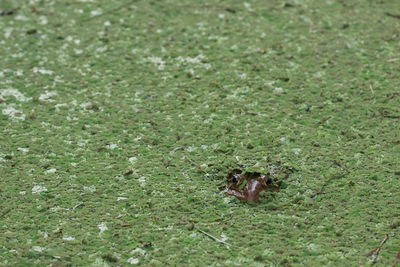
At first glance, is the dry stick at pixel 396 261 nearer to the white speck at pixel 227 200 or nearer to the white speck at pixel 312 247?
the white speck at pixel 312 247

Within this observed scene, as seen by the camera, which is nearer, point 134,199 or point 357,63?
point 134,199

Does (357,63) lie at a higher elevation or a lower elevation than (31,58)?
higher

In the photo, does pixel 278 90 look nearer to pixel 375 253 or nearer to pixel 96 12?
pixel 375 253

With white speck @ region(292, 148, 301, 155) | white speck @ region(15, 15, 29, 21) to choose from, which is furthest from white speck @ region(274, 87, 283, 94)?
white speck @ region(15, 15, 29, 21)

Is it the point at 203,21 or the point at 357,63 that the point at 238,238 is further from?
the point at 203,21

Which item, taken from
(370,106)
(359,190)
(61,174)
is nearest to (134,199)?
(61,174)

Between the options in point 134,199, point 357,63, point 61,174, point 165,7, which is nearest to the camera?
point 134,199

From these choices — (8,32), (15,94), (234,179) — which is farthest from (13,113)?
(234,179)
